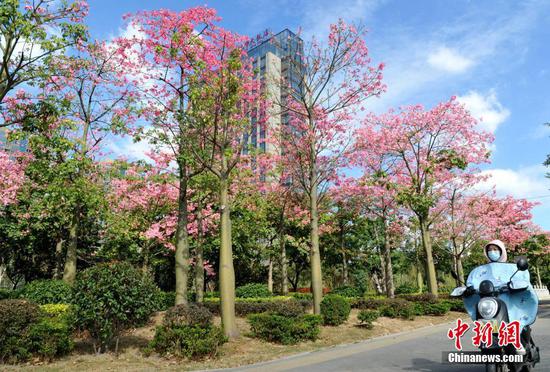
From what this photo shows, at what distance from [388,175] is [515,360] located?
1469cm

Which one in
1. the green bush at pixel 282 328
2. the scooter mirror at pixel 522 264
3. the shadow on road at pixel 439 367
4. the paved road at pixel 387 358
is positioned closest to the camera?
the scooter mirror at pixel 522 264

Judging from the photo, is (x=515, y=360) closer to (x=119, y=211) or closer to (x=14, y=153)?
(x=119, y=211)

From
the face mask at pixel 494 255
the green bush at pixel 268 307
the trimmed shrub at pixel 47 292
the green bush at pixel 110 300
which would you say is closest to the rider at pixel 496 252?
the face mask at pixel 494 255

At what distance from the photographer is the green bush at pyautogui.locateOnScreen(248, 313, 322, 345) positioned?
32.6 ft

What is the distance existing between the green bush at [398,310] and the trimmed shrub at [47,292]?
11.2 m

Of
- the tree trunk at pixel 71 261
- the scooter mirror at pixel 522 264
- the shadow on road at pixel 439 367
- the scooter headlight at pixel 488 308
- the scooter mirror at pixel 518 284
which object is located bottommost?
the shadow on road at pixel 439 367

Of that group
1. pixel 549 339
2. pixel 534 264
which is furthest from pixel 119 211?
pixel 534 264

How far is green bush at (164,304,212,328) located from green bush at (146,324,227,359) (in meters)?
0.08

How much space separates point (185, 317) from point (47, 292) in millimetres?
8036

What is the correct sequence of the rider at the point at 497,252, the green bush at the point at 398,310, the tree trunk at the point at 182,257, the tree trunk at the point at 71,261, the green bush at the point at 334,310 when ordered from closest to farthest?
1. the rider at the point at 497,252
2. the tree trunk at the point at 182,257
3. the green bush at the point at 334,310
4. the green bush at the point at 398,310
5. the tree trunk at the point at 71,261

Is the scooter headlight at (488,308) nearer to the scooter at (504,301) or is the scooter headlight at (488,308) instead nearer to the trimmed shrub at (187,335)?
the scooter at (504,301)

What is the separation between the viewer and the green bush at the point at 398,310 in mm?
14789

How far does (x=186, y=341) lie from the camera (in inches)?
324

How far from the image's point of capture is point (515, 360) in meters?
4.95
